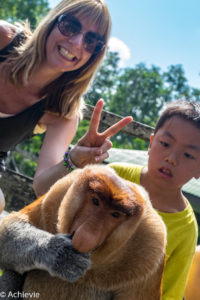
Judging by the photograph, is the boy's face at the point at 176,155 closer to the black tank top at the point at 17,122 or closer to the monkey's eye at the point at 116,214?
the monkey's eye at the point at 116,214

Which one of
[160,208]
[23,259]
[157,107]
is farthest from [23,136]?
[157,107]

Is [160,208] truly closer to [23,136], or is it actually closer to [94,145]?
[94,145]

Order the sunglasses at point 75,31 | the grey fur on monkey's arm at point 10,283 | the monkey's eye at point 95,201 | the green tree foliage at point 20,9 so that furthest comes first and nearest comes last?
1. the green tree foliage at point 20,9
2. the sunglasses at point 75,31
3. the grey fur on monkey's arm at point 10,283
4. the monkey's eye at point 95,201

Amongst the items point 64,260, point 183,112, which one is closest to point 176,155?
point 183,112

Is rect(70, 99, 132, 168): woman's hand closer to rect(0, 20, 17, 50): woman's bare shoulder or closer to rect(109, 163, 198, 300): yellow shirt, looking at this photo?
rect(109, 163, 198, 300): yellow shirt

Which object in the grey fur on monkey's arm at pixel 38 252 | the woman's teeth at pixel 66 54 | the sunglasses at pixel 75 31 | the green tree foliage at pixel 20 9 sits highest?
the green tree foliage at pixel 20 9

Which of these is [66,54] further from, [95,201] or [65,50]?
[95,201]

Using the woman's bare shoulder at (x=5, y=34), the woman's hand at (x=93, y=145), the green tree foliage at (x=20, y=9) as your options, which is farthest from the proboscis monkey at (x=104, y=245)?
the green tree foliage at (x=20, y=9)

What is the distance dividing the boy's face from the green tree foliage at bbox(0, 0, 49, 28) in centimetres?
2030

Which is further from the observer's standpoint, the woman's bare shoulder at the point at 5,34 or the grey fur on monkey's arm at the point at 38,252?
the woman's bare shoulder at the point at 5,34

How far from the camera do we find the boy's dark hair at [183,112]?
1809mm

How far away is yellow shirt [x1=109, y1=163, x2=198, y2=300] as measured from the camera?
1680mm

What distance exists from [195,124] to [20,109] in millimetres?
1272

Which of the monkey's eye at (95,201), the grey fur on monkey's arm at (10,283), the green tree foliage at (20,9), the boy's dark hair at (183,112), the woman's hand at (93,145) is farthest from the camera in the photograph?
the green tree foliage at (20,9)
